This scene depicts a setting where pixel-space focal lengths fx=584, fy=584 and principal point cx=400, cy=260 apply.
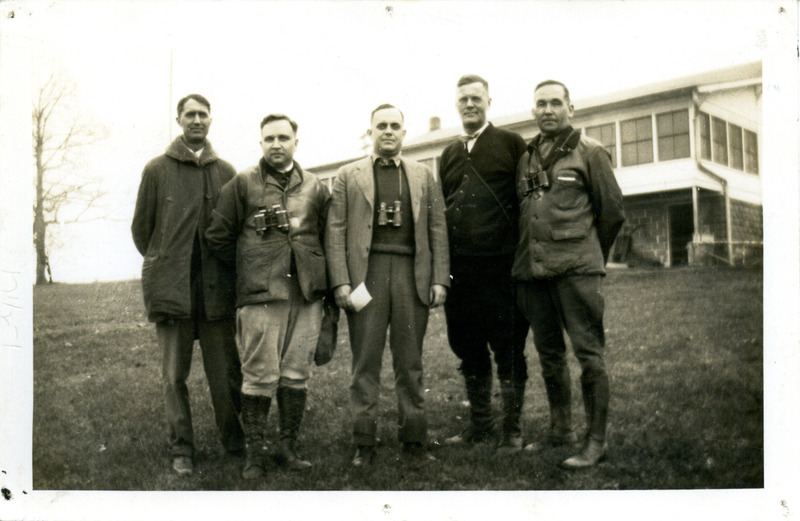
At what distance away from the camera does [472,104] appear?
3471 mm

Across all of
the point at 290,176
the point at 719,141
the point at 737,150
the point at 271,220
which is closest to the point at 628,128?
the point at 719,141

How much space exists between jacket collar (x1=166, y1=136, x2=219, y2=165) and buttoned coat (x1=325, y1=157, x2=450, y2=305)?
76 cm

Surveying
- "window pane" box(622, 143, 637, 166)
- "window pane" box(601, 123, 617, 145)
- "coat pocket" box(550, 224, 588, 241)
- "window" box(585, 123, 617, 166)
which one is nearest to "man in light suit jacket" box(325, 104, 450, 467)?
"coat pocket" box(550, 224, 588, 241)

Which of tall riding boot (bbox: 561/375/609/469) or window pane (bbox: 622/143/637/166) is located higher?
window pane (bbox: 622/143/637/166)

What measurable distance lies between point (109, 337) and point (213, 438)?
38.0 inches

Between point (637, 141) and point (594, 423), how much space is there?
260cm

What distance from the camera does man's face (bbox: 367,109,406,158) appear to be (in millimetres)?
3279

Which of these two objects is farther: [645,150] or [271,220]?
[645,150]

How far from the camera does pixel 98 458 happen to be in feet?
11.5

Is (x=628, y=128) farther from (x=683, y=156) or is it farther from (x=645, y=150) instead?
(x=683, y=156)

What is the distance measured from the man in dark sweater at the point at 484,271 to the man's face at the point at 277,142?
1005 millimetres

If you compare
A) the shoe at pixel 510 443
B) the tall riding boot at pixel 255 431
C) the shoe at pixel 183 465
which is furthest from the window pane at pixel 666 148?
the shoe at pixel 183 465

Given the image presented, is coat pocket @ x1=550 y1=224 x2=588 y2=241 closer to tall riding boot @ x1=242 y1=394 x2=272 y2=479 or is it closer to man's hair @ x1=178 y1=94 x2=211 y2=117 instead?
tall riding boot @ x1=242 y1=394 x2=272 y2=479

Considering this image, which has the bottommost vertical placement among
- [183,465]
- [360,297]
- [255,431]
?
[183,465]
